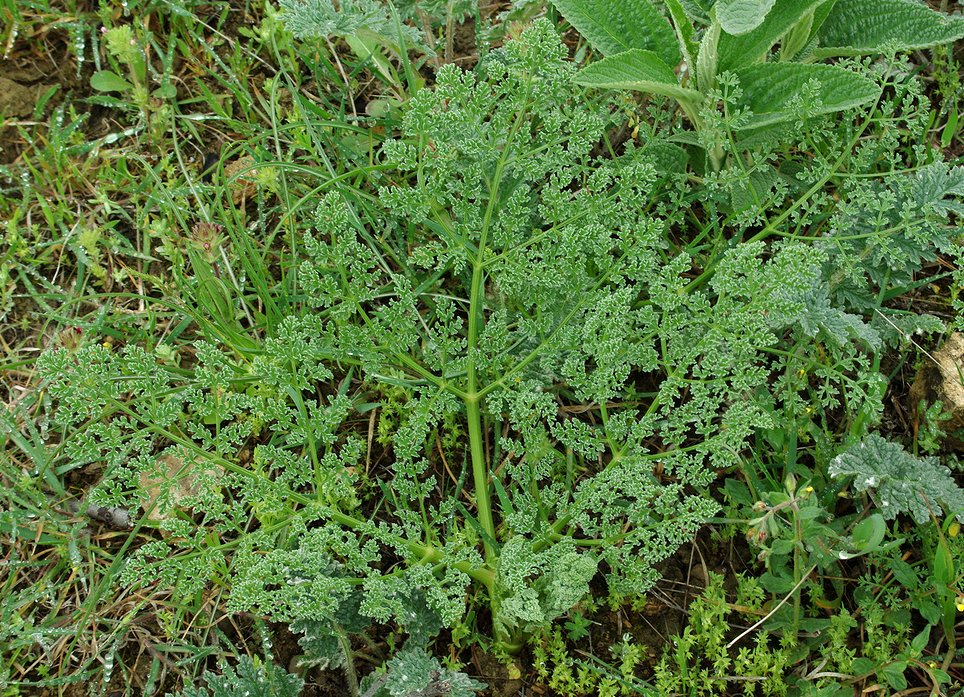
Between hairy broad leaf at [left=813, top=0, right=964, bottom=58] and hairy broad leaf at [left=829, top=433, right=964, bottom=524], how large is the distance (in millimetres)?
1122

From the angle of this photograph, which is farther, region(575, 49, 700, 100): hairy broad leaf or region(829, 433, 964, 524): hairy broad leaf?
region(575, 49, 700, 100): hairy broad leaf

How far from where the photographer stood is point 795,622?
2299 mm

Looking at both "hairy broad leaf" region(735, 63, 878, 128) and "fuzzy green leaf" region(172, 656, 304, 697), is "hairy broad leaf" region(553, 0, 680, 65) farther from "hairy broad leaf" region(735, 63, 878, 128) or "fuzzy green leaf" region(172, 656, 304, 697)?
"fuzzy green leaf" region(172, 656, 304, 697)

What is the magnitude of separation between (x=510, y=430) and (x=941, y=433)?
1247mm

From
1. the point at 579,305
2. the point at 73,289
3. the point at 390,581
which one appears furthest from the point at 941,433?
the point at 73,289

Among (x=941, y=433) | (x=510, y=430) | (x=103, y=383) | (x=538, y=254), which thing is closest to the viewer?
(x=103, y=383)

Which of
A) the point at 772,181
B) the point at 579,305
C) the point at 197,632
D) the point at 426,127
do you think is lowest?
the point at 197,632

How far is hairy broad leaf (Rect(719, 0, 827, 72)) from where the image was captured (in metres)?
A: 2.33

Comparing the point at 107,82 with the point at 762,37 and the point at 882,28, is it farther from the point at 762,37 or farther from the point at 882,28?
the point at 882,28

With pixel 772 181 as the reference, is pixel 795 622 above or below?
below

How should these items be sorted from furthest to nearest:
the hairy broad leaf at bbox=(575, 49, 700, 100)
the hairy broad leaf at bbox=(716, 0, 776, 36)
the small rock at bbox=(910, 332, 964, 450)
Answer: the small rock at bbox=(910, 332, 964, 450) < the hairy broad leaf at bbox=(575, 49, 700, 100) < the hairy broad leaf at bbox=(716, 0, 776, 36)

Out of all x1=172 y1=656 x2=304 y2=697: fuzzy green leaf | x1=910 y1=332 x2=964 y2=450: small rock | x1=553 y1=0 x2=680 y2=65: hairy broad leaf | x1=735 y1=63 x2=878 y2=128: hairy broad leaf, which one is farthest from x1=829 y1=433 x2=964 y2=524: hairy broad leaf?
x1=172 y1=656 x2=304 y2=697: fuzzy green leaf

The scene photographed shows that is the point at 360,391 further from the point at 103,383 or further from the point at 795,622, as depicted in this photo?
the point at 795,622

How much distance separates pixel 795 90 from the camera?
2393mm
